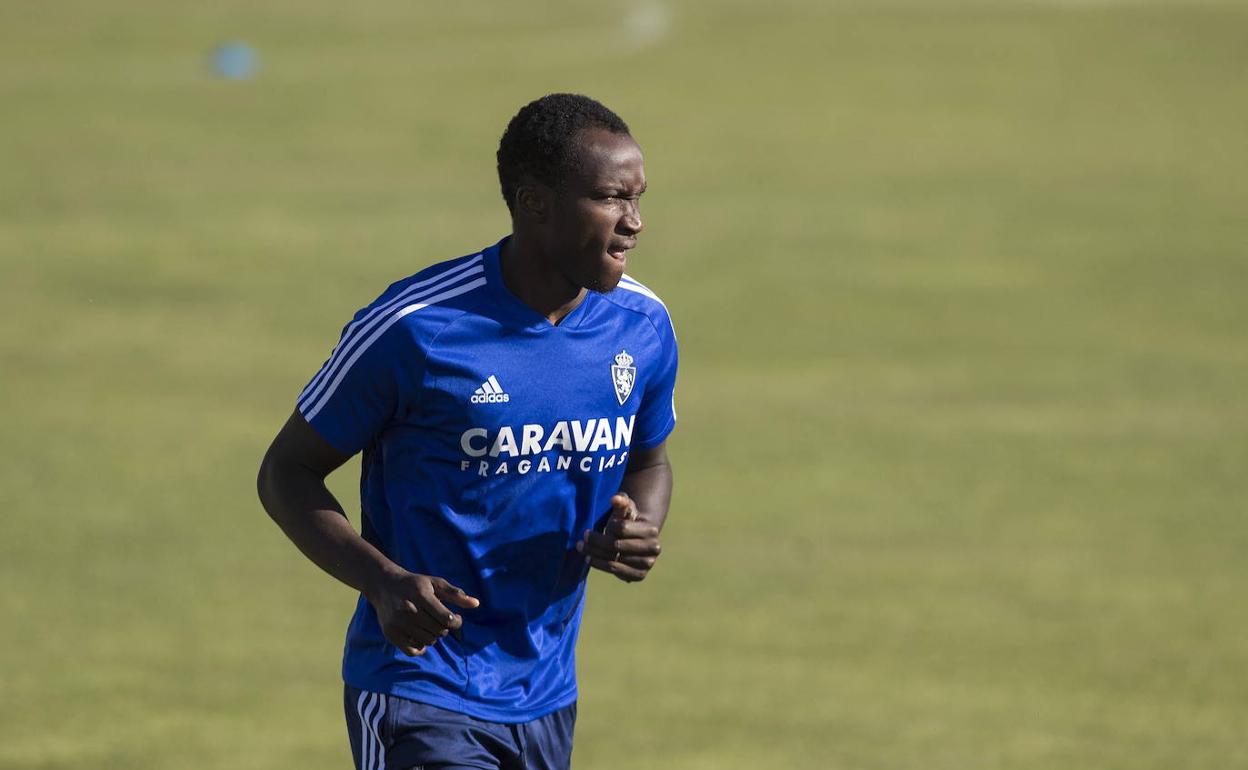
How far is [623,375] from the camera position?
18.6 feet

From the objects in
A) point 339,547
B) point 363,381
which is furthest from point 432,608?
point 363,381

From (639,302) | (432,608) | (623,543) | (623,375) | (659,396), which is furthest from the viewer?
Answer: (659,396)

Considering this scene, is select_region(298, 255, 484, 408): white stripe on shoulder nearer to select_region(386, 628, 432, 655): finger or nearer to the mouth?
the mouth

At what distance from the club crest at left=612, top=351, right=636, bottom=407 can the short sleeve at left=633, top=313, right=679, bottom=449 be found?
98 millimetres

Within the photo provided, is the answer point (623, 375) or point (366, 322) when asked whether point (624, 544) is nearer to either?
point (623, 375)

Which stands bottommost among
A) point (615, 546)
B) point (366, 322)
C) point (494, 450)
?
point (615, 546)

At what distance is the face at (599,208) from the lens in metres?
5.39

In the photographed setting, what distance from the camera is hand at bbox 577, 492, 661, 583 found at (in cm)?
530

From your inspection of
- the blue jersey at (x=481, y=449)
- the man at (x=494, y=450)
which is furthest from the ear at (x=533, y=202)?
the blue jersey at (x=481, y=449)

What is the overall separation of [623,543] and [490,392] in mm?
514

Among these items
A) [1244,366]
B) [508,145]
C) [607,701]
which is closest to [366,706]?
[508,145]

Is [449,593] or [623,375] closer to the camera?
[449,593]

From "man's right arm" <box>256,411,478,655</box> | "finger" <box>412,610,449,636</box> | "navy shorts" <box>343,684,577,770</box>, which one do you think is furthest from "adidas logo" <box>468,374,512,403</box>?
"navy shorts" <box>343,684,577,770</box>

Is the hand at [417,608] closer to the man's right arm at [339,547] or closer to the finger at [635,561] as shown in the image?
the man's right arm at [339,547]
